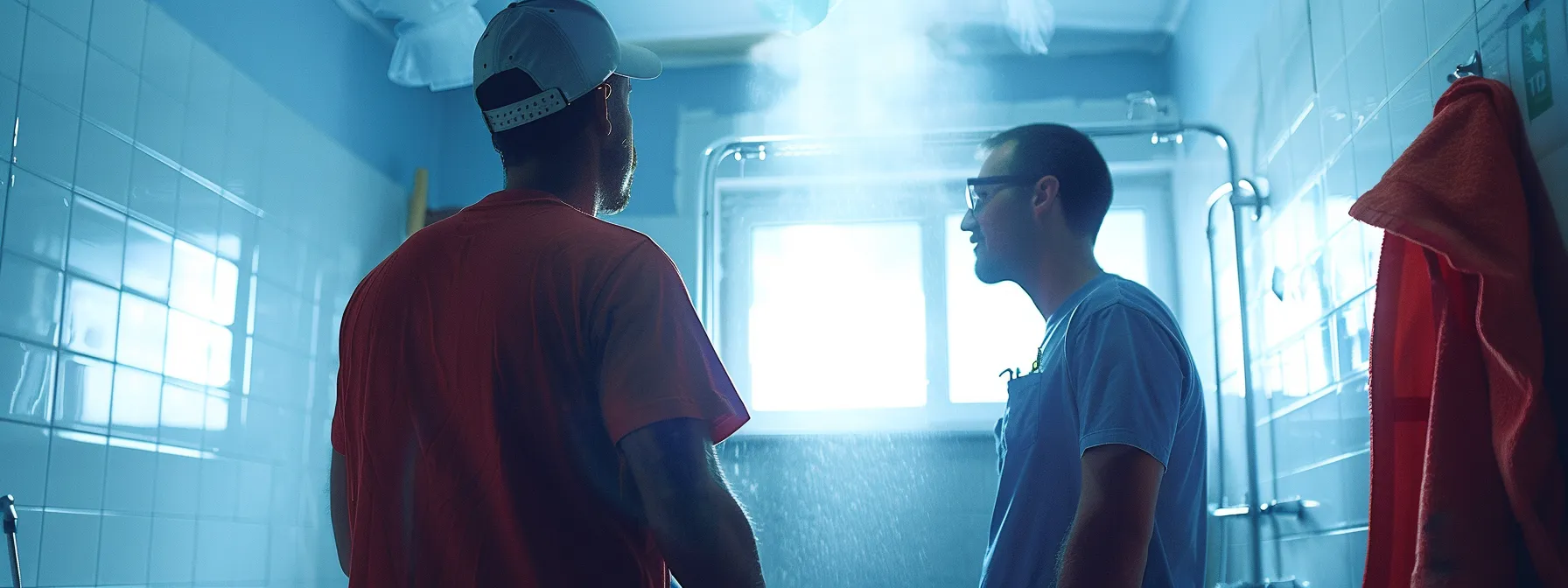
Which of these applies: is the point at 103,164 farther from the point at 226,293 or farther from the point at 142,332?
the point at 226,293

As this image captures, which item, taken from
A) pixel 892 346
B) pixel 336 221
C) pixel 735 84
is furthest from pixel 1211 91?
pixel 336 221

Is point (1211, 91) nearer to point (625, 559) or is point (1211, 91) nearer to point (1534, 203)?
point (1534, 203)

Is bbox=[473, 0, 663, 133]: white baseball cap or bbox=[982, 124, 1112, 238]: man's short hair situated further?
bbox=[982, 124, 1112, 238]: man's short hair

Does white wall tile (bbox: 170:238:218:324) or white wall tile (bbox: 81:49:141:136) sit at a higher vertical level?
white wall tile (bbox: 81:49:141:136)

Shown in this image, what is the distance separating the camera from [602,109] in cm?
106

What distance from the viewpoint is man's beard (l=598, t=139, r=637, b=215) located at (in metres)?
1.07

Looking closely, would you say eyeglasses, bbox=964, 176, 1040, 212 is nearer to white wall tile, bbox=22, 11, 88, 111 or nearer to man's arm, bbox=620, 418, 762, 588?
man's arm, bbox=620, 418, 762, 588

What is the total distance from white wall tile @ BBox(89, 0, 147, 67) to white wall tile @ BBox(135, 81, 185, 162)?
7 centimetres

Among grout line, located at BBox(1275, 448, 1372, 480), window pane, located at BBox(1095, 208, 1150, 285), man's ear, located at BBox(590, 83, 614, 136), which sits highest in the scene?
window pane, located at BBox(1095, 208, 1150, 285)

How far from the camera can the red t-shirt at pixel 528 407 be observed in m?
0.89

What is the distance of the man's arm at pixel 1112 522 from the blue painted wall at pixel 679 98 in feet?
7.38

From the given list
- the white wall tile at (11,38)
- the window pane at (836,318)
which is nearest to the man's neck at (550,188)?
the white wall tile at (11,38)

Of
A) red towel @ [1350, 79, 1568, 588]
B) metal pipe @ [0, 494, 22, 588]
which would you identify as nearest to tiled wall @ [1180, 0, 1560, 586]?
red towel @ [1350, 79, 1568, 588]

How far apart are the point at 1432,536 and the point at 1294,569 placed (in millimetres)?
1181
